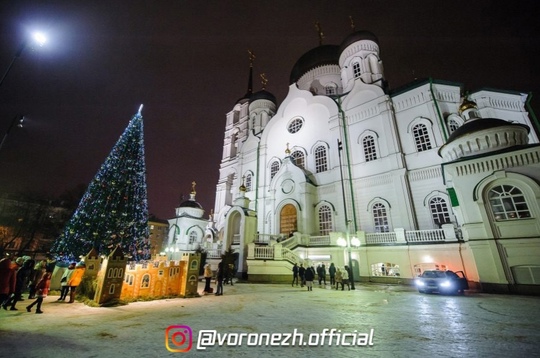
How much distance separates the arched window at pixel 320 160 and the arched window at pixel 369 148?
Answer: 3771 mm

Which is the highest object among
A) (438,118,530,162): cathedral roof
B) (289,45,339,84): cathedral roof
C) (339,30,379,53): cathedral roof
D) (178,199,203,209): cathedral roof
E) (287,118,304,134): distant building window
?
(289,45,339,84): cathedral roof

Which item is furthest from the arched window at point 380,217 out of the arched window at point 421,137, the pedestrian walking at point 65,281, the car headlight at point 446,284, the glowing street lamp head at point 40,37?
the glowing street lamp head at point 40,37

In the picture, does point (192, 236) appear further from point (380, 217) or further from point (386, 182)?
point (386, 182)

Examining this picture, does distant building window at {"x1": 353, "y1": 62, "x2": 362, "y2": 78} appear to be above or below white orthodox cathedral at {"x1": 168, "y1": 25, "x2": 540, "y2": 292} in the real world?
above

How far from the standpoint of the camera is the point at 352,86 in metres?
24.4

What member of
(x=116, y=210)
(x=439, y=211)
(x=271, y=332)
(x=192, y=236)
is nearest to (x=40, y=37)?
(x=116, y=210)

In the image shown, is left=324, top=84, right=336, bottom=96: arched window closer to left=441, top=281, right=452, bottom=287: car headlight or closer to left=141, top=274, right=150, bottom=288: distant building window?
left=441, top=281, right=452, bottom=287: car headlight

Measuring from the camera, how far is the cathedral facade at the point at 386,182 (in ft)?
35.7

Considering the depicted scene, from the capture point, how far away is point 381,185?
1922 centimetres

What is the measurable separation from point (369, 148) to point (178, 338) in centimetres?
2070

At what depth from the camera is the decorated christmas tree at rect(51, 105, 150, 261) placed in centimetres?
1426

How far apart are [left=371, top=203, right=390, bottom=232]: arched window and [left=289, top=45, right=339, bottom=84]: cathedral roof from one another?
21221 mm

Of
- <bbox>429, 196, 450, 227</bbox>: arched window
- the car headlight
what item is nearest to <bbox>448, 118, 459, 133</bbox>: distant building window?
<bbox>429, 196, 450, 227</bbox>: arched window

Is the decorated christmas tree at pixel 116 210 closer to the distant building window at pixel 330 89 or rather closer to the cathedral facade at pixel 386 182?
the cathedral facade at pixel 386 182
